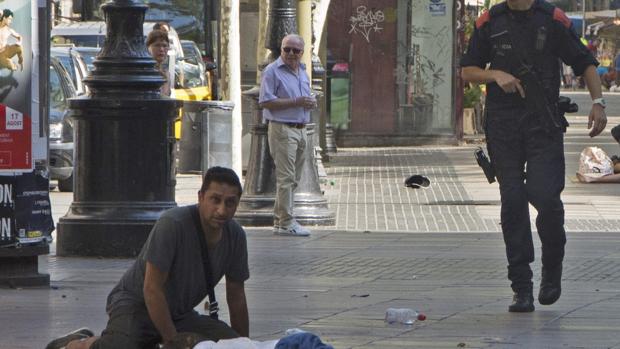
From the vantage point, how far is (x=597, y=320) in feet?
28.4

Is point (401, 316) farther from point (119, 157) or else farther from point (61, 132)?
point (61, 132)

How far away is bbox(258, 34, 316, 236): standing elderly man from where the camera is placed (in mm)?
13656

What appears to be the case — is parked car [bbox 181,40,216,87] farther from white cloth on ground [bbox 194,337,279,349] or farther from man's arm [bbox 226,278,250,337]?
white cloth on ground [bbox 194,337,279,349]

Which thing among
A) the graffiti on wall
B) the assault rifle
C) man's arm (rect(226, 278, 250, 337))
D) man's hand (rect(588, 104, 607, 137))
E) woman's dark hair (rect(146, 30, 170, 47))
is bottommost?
man's arm (rect(226, 278, 250, 337))

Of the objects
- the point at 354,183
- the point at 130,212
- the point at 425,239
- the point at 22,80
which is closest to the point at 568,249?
the point at 425,239

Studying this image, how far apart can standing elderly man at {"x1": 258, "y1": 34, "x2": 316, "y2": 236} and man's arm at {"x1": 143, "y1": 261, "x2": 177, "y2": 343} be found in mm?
7132

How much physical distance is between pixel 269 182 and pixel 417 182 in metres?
4.59

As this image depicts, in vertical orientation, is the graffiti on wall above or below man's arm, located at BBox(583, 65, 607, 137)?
above

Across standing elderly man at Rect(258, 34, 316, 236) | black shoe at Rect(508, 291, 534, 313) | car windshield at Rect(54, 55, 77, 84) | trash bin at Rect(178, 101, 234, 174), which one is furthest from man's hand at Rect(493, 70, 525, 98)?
car windshield at Rect(54, 55, 77, 84)

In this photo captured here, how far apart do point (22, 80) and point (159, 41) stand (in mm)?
4759

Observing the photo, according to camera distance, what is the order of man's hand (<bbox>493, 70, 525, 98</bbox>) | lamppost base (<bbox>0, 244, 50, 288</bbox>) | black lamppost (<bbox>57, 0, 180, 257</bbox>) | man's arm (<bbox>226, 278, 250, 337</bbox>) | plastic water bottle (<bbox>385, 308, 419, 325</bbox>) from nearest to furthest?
man's arm (<bbox>226, 278, 250, 337</bbox>)
plastic water bottle (<bbox>385, 308, 419, 325</bbox>)
man's hand (<bbox>493, 70, 525, 98</bbox>)
lamppost base (<bbox>0, 244, 50, 288</bbox>)
black lamppost (<bbox>57, 0, 180, 257</bbox>)

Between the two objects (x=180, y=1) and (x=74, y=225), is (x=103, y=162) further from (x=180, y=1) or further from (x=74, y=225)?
(x=180, y=1)

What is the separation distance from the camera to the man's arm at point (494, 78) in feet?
28.8

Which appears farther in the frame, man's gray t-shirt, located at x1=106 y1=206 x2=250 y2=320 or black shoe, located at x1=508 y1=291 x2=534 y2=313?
black shoe, located at x1=508 y1=291 x2=534 y2=313
